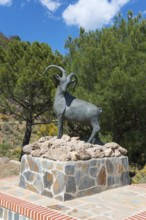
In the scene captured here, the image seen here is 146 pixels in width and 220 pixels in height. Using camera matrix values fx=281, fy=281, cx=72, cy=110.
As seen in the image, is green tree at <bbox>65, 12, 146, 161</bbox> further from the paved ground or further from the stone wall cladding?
the stone wall cladding

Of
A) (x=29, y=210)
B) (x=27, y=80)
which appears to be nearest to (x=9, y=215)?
(x=29, y=210)

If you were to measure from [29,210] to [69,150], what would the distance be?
1732 millimetres

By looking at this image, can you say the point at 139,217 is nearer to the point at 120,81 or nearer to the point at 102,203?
the point at 102,203

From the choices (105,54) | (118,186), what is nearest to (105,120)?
(105,54)

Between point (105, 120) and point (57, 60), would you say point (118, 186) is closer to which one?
point (105, 120)

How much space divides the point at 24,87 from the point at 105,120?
3.89 meters

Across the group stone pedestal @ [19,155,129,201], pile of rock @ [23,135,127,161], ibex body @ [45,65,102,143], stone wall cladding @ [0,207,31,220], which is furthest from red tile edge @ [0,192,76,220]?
ibex body @ [45,65,102,143]

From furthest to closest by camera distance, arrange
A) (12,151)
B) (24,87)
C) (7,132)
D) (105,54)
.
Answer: (7,132) → (12,151) → (24,87) → (105,54)

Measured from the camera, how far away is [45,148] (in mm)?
6805

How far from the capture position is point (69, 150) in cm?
635

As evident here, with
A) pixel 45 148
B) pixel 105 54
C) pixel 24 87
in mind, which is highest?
pixel 105 54

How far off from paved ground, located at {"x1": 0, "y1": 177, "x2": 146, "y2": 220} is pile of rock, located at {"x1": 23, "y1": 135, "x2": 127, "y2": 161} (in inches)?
34.5

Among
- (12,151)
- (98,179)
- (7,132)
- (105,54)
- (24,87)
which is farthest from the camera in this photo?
(7,132)

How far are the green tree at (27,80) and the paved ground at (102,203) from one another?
5.28 metres
